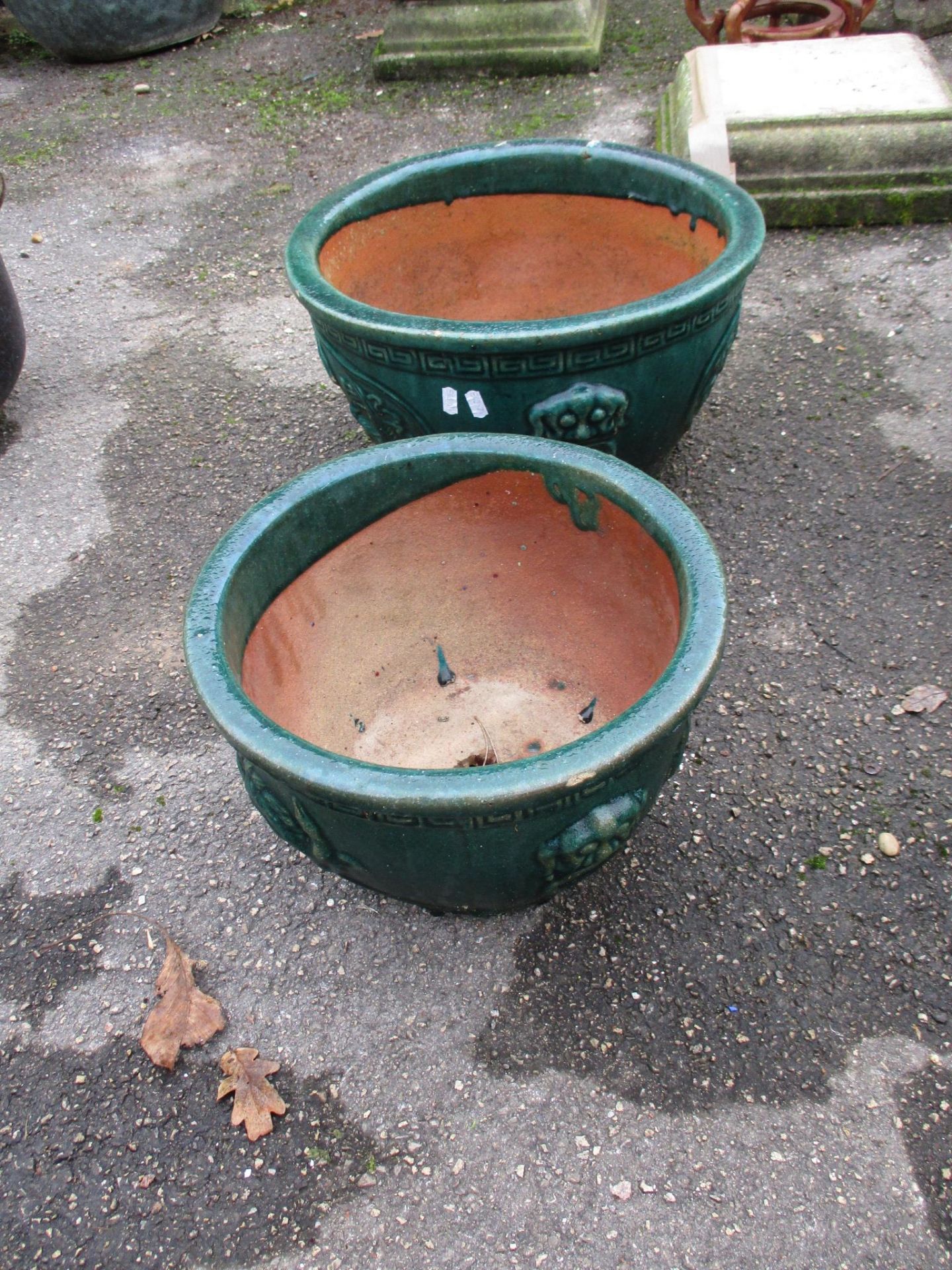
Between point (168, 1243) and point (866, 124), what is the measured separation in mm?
4524

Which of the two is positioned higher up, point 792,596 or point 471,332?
point 471,332

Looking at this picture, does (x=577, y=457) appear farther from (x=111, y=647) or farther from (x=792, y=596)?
(x=111, y=647)

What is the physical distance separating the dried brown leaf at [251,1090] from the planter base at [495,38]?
5.61 meters

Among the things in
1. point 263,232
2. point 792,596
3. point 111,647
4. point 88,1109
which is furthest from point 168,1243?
point 263,232

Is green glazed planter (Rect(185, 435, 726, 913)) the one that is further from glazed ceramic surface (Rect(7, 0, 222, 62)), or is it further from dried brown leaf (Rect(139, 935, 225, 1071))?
glazed ceramic surface (Rect(7, 0, 222, 62))

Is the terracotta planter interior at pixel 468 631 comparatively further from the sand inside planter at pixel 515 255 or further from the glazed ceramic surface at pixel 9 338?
the glazed ceramic surface at pixel 9 338

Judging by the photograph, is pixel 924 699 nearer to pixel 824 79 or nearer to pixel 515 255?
pixel 515 255

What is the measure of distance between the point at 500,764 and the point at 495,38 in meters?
5.55

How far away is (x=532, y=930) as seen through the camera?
210 cm

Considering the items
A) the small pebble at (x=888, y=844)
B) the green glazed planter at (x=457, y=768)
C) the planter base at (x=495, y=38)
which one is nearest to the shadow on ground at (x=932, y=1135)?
the small pebble at (x=888, y=844)

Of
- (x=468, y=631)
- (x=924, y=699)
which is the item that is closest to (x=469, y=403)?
(x=468, y=631)

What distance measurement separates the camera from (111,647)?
2891mm

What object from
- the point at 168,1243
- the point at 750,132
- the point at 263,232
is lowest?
the point at 168,1243

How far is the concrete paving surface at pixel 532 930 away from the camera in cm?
175
